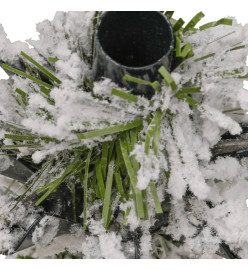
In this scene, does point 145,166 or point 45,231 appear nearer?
point 145,166

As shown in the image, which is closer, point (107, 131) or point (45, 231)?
point (107, 131)

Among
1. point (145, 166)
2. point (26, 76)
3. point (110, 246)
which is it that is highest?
point (26, 76)

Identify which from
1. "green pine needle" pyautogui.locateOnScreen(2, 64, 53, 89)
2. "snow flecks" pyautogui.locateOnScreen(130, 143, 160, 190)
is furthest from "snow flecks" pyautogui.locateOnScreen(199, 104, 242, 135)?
"green pine needle" pyautogui.locateOnScreen(2, 64, 53, 89)

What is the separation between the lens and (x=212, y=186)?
0.65m

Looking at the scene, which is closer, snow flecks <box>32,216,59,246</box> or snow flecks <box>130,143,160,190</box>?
snow flecks <box>130,143,160,190</box>

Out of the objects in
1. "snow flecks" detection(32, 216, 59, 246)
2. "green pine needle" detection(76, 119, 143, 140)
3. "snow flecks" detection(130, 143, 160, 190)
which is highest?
"green pine needle" detection(76, 119, 143, 140)

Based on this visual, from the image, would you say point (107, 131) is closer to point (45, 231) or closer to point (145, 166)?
point (145, 166)

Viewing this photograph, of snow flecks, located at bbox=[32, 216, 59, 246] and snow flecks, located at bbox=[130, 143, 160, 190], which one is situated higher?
snow flecks, located at bbox=[130, 143, 160, 190]

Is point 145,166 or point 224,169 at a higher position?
point 145,166

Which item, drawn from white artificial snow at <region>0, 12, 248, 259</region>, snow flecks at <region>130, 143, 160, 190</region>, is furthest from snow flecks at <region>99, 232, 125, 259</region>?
snow flecks at <region>130, 143, 160, 190</region>

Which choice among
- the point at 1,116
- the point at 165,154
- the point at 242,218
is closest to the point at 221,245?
the point at 242,218

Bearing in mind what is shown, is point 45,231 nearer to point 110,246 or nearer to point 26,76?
point 110,246

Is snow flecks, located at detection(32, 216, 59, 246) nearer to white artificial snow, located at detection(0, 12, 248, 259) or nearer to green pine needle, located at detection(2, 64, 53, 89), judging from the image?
white artificial snow, located at detection(0, 12, 248, 259)

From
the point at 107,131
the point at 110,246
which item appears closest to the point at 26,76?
the point at 107,131
